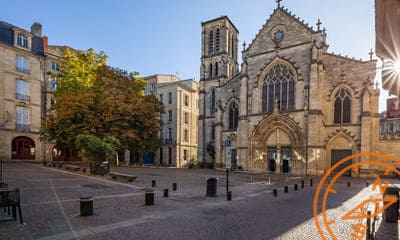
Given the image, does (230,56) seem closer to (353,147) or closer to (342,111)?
(342,111)

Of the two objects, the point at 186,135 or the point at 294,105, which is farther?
the point at 186,135

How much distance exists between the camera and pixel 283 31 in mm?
28469

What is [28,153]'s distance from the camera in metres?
30.8

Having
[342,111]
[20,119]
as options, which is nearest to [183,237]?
[342,111]

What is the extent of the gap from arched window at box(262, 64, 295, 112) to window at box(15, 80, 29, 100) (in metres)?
32.4

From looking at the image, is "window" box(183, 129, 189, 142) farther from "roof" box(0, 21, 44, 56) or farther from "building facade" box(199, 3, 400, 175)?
"roof" box(0, 21, 44, 56)

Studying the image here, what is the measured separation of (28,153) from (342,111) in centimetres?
4059

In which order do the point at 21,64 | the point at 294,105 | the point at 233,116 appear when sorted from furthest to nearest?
the point at 233,116 < the point at 21,64 < the point at 294,105

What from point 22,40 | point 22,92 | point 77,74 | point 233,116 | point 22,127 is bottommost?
point 22,127

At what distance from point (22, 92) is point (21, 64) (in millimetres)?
3796

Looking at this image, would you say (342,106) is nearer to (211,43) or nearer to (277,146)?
(277,146)

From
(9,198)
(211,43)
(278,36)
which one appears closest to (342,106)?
(278,36)

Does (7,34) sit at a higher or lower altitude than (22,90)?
higher

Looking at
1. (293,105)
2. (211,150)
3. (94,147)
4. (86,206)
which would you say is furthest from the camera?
(211,150)
